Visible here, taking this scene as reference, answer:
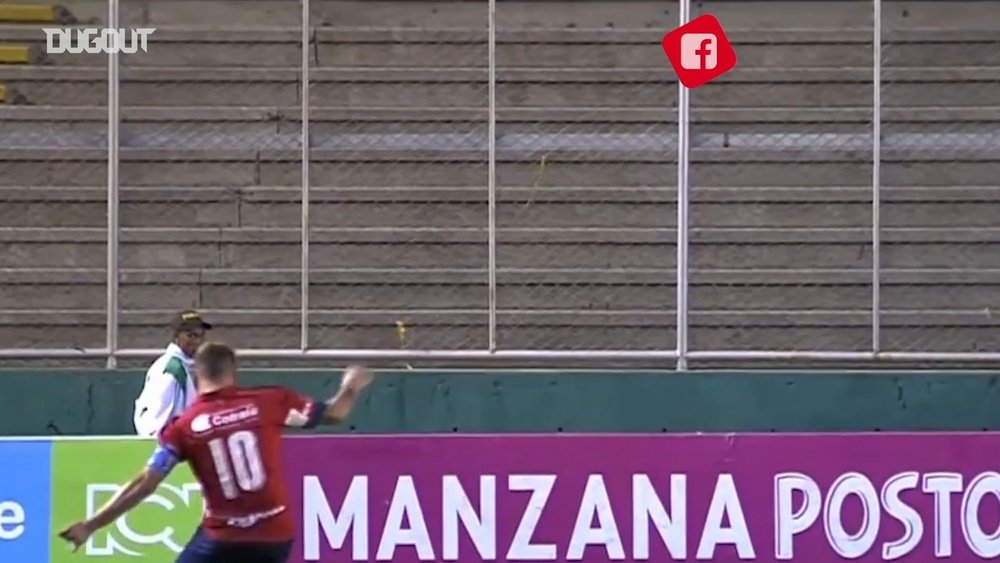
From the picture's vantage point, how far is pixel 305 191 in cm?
1255

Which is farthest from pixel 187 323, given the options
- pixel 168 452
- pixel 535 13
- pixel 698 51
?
pixel 698 51

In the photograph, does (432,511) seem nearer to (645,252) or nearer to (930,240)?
(645,252)

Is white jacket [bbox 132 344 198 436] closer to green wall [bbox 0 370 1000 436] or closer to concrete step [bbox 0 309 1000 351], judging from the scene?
green wall [bbox 0 370 1000 436]

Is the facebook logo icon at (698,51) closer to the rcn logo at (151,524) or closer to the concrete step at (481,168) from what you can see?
the concrete step at (481,168)

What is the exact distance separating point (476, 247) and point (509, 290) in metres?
0.40

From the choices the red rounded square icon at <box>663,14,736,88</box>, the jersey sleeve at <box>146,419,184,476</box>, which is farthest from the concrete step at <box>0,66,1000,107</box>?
the jersey sleeve at <box>146,419,184,476</box>

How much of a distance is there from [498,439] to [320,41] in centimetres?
459

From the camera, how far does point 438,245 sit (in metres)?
13.0

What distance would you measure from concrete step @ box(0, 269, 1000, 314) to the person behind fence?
2.92 m

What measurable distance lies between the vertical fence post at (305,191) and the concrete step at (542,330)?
19cm

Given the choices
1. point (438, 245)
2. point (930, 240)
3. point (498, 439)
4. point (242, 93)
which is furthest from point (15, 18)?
point (930, 240)

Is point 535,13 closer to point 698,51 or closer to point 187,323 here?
point 698,51

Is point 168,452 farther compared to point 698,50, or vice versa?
point 698,50

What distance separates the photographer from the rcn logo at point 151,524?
9.50 m
